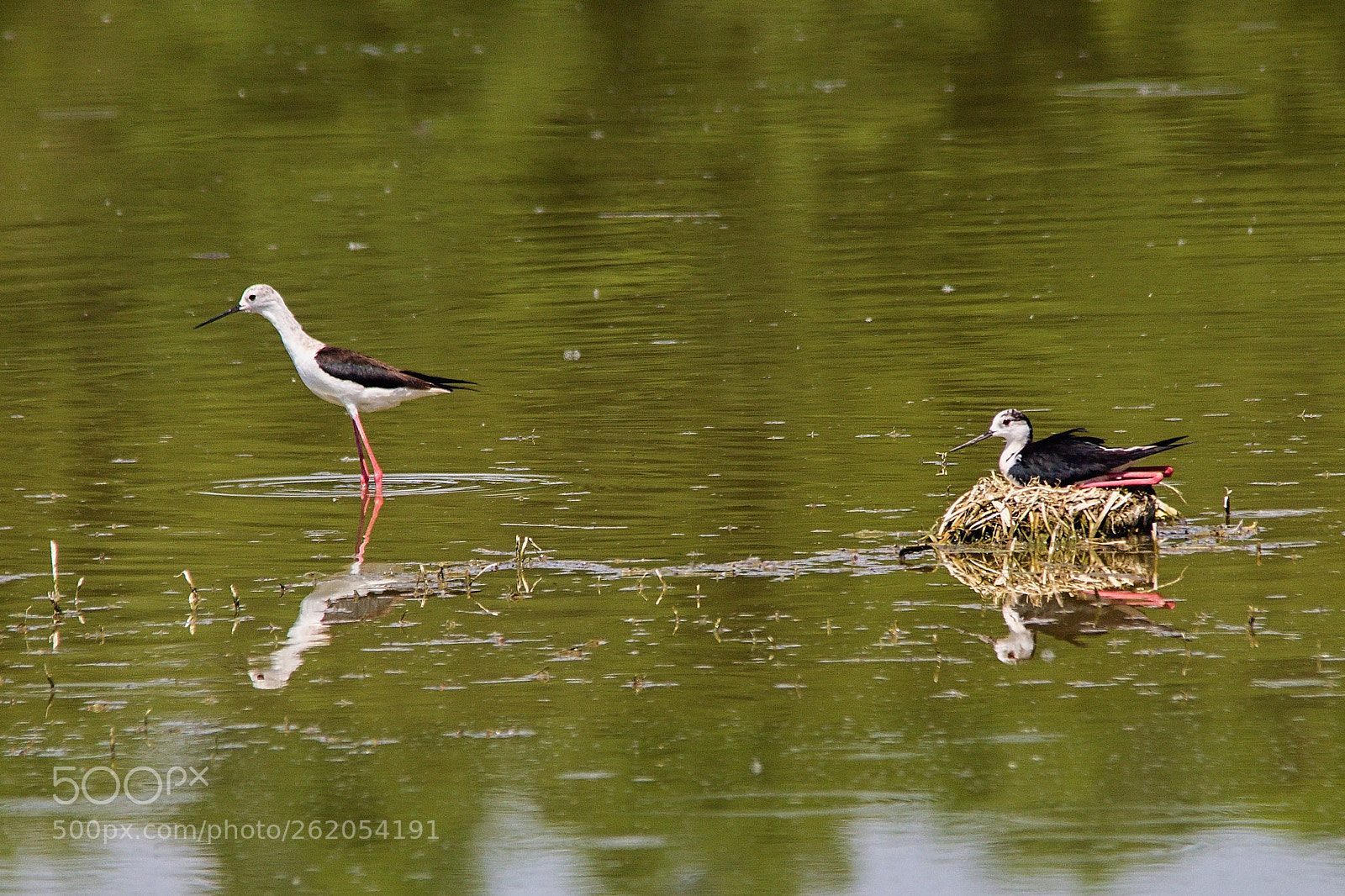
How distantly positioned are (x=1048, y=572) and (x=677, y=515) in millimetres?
2195

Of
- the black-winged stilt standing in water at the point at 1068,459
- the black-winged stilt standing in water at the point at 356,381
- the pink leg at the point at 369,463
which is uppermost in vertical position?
the black-winged stilt standing in water at the point at 1068,459

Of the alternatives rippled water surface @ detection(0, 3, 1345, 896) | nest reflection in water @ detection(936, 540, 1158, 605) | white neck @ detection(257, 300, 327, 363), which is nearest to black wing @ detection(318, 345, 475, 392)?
white neck @ detection(257, 300, 327, 363)

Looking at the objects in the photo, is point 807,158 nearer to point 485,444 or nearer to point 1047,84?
point 1047,84

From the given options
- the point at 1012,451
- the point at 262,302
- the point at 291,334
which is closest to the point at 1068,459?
the point at 1012,451

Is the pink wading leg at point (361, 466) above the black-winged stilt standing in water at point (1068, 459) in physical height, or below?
below

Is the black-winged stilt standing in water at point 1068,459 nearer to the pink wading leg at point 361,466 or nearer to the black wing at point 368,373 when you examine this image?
the pink wading leg at point 361,466

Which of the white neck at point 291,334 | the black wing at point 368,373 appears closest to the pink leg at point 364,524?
the black wing at point 368,373

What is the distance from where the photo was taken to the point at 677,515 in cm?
1116

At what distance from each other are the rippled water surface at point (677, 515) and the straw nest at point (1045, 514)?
226mm

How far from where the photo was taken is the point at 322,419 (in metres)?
15.2

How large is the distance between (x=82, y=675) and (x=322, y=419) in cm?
665

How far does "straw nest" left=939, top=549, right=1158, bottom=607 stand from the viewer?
9398mm

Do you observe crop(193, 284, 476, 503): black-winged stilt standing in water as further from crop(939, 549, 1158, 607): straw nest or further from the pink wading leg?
crop(939, 549, 1158, 607): straw nest

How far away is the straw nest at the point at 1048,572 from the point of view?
9398 mm
